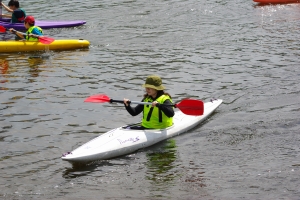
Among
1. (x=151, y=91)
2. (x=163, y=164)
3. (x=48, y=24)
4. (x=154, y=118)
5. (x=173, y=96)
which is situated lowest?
(x=163, y=164)

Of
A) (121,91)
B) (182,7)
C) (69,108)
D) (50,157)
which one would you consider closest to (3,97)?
(69,108)

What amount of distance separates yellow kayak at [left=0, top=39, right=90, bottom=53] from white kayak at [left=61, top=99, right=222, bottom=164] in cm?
695

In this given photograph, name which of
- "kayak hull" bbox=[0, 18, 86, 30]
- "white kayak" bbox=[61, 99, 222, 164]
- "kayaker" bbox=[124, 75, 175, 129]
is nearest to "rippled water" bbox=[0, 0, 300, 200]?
"white kayak" bbox=[61, 99, 222, 164]

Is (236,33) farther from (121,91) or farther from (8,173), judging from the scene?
(8,173)

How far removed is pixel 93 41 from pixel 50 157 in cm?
881

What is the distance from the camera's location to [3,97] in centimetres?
1230

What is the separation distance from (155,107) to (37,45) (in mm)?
7467

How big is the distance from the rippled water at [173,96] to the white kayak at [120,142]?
0.13 meters

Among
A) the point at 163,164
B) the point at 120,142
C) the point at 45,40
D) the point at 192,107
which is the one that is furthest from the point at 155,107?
the point at 45,40

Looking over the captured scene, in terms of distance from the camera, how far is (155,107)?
9.47 meters

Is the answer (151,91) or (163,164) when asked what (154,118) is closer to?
(151,91)

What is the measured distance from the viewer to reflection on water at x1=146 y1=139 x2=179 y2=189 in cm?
816

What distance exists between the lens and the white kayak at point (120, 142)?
848 cm

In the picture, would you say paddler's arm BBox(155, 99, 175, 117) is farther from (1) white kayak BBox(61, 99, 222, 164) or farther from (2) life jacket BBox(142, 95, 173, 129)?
(1) white kayak BBox(61, 99, 222, 164)
